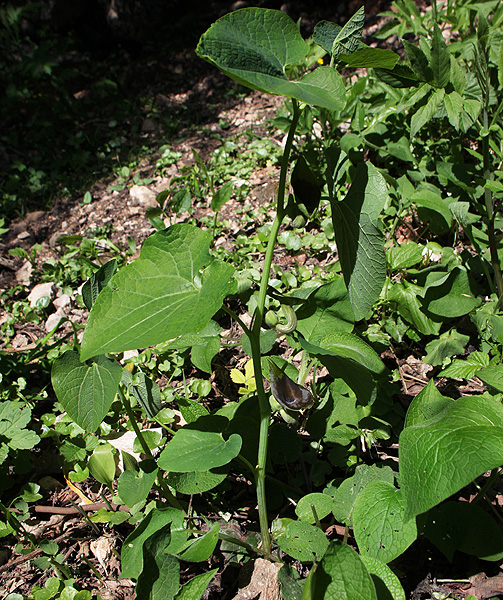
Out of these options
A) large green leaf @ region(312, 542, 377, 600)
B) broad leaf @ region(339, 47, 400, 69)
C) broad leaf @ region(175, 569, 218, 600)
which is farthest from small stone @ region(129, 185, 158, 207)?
large green leaf @ region(312, 542, 377, 600)

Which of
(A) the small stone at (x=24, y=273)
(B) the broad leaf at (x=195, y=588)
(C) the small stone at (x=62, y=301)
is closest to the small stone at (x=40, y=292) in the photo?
(C) the small stone at (x=62, y=301)

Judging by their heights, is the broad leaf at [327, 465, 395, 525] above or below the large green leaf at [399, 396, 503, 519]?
below

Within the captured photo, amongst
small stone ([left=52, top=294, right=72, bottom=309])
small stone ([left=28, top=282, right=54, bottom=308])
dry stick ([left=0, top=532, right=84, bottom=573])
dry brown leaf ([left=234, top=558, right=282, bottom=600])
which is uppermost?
small stone ([left=28, top=282, right=54, bottom=308])

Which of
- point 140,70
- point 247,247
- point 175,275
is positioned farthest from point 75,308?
point 140,70

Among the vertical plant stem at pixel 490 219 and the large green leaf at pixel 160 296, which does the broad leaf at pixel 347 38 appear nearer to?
the large green leaf at pixel 160 296

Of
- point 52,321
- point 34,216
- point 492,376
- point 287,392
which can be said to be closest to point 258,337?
point 287,392

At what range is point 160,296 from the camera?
3.05ft

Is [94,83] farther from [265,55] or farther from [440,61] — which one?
[265,55]

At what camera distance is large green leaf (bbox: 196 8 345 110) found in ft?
2.55

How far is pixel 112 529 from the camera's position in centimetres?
154

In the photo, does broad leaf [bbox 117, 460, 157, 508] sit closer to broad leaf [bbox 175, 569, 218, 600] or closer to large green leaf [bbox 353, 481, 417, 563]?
broad leaf [bbox 175, 569, 218, 600]

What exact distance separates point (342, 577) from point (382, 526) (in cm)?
17

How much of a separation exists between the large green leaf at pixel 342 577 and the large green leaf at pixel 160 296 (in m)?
0.57

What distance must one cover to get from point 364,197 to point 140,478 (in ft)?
3.25
